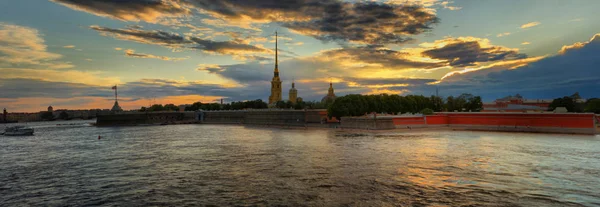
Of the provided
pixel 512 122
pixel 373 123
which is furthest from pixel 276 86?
pixel 512 122

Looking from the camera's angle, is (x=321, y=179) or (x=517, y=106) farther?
(x=517, y=106)

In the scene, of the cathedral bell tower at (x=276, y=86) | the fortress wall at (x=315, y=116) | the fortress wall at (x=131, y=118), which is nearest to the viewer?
the fortress wall at (x=315, y=116)

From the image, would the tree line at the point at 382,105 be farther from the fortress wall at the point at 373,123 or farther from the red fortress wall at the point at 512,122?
the fortress wall at the point at 373,123

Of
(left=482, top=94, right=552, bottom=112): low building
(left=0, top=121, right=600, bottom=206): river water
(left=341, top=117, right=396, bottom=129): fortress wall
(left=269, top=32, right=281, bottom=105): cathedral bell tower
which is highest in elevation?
(left=269, top=32, right=281, bottom=105): cathedral bell tower

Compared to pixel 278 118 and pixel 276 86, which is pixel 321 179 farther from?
pixel 276 86

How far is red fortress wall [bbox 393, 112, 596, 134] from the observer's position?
43969mm

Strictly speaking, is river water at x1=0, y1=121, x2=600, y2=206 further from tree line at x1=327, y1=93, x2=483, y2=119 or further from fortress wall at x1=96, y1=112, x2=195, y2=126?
fortress wall at x1=96, y1=112, x2=195, y2=126

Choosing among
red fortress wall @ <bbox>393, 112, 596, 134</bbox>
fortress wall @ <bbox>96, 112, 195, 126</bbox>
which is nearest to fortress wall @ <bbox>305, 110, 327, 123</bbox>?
red fortress wall @ <bbox>393, 112, 596, 134</bbox>

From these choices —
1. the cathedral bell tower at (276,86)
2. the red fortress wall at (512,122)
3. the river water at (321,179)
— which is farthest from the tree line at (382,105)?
the cathedral bell tower at (276,86)

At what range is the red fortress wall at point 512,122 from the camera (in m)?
44.0

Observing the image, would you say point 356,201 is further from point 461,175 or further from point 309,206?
point 461,175

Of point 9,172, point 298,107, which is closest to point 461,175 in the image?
point 9,172

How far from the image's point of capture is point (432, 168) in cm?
2164

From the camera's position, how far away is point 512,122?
50.7 metres
